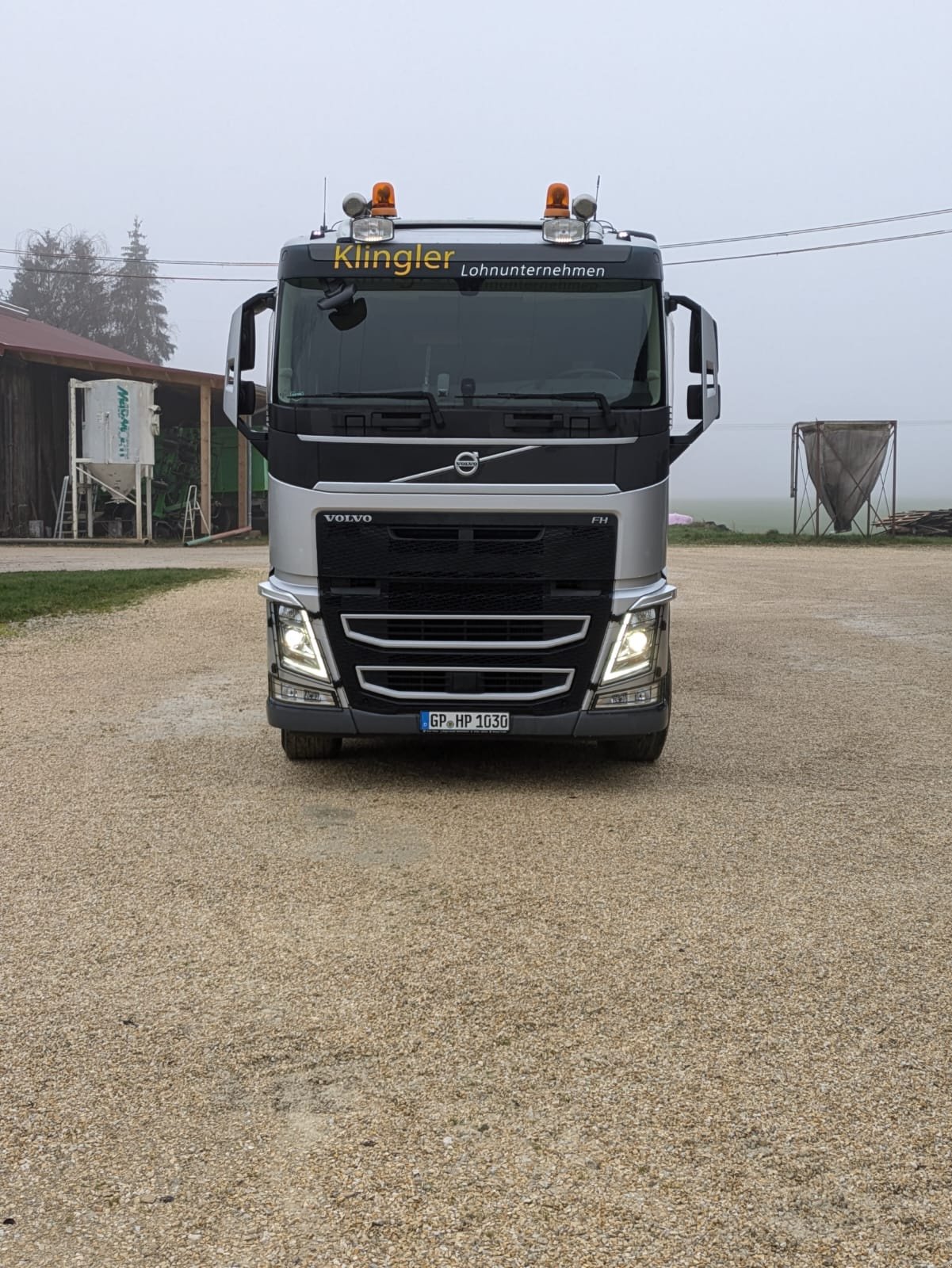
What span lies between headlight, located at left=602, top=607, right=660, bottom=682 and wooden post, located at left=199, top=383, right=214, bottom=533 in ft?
80.4

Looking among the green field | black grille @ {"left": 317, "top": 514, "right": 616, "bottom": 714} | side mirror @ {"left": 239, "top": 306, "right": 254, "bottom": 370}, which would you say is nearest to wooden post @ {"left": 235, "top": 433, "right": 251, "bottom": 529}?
the green field

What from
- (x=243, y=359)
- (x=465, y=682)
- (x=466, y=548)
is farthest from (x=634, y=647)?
(x=243, y=359)

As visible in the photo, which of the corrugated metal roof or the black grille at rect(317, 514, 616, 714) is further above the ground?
the corrugated metal roof

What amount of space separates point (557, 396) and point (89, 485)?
82.7 ft

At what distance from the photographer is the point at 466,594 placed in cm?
664

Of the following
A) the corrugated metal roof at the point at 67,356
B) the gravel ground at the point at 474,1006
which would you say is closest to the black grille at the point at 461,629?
the gravel ground at the point at 474,1006

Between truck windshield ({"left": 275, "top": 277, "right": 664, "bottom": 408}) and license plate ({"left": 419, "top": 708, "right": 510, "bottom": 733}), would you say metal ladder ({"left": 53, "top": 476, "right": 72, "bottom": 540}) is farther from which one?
license plate ({"left": 419, "top": 708, "right": 510, "bottom": 733})

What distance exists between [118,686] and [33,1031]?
669cm

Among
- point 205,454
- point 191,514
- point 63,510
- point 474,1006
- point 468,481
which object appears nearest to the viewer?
point 474,1006

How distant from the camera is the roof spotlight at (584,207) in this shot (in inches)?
268

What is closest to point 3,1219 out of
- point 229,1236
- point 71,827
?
point 229,1236

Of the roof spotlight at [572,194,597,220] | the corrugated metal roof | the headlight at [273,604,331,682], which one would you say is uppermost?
the corrugated metal roof

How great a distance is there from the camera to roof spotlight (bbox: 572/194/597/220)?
681cm

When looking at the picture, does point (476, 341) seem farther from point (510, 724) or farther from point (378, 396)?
point (510, 724)
